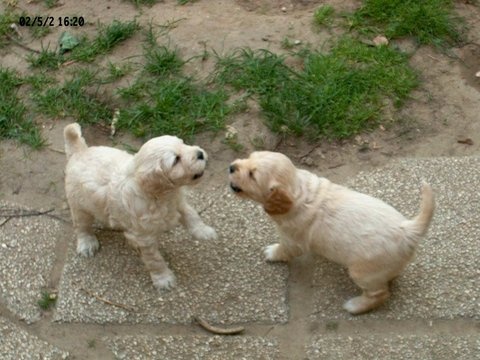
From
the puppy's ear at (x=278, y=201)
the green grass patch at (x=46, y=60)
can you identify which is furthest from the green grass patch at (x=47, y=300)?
the green grass patch at (x=46, y=60)

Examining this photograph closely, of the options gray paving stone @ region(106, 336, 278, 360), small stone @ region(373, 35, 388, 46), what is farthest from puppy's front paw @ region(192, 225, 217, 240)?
small stone @ region(373, 35, 388, 46)

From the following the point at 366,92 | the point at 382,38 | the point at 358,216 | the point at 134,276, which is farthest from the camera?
the point at 382,38

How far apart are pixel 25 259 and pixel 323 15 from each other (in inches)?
150

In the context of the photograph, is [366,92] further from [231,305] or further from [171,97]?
[231,305]

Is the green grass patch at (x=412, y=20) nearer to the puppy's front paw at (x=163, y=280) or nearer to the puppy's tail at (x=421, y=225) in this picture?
the puppy's tail at (x=421, y=225)

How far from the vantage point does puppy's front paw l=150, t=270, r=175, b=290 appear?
5116 mm

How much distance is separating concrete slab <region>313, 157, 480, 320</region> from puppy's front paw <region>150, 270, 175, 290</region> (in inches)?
Answer: 42.4

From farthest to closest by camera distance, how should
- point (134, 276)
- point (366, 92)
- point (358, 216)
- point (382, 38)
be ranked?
point (382, 38) < point (366, 92) < point (134, 276) < point (358, 216)

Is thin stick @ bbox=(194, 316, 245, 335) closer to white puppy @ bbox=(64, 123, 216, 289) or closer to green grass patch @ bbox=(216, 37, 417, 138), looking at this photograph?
white puppy @ bbox=(64, 123, 216, 289)

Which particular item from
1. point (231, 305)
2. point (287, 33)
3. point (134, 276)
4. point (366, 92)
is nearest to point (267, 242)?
point (231, 305)

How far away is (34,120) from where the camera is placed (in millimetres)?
6453

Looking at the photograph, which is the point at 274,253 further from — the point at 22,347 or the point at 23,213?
the point at 23,213

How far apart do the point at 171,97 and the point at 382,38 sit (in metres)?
2.20

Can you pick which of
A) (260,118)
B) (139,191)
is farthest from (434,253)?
(139,191)
